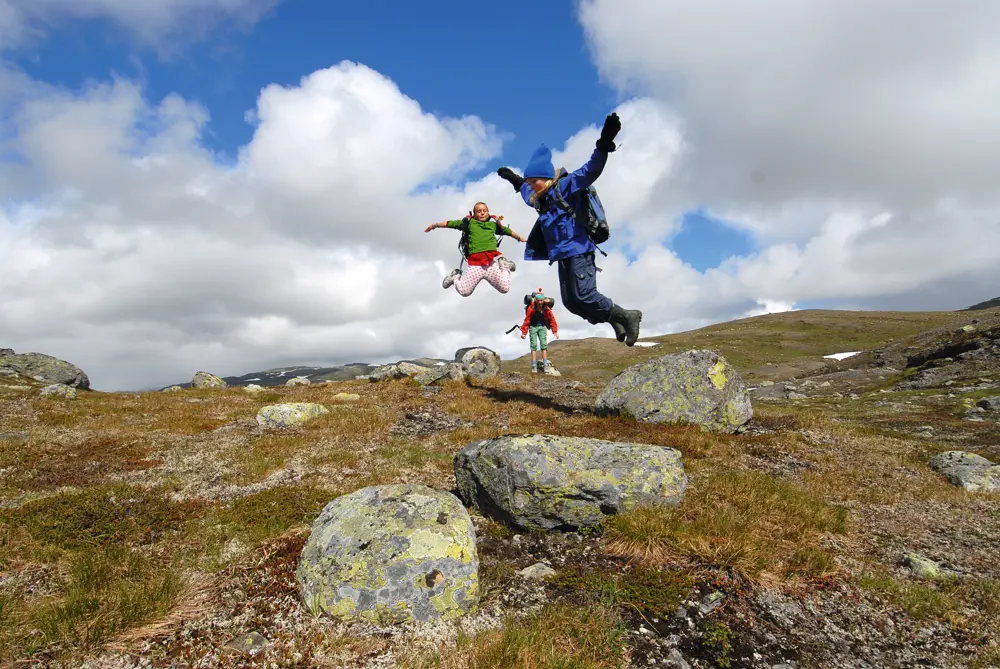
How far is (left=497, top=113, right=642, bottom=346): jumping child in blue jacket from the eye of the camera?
11461mm

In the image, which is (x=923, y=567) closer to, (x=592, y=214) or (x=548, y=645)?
(x=548, y=645)

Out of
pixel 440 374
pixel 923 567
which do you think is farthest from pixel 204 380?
pixel 923 567

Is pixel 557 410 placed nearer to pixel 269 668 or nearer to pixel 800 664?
pixel 800 664

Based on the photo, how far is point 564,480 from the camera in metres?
7.00

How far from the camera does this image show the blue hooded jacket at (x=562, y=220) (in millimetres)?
10961

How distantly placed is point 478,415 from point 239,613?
10673 millimetres

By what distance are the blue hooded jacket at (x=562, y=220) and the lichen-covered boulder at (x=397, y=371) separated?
1437 centimetres

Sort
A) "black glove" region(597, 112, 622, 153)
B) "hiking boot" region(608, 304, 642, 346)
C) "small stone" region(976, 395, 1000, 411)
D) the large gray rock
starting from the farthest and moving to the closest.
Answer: the large gray rock
"small stone" region(976, 395, 1000, 411)
"hiking boot" region(608, 304, 642, 346)
"black glove" region(597, 112, 622, 153)

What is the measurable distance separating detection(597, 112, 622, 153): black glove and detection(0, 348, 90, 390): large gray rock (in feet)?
157

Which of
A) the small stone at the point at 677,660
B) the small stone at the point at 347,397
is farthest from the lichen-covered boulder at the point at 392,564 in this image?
the small stone at the point at 347,397

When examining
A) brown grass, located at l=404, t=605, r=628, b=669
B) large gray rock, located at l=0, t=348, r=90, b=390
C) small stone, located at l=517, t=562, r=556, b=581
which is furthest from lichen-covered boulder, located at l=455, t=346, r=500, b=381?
large gray rock, located at l=0, t=348, r=90, b=390

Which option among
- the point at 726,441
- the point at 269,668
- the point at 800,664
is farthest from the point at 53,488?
the point at 726,441

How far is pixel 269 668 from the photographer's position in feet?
13.6

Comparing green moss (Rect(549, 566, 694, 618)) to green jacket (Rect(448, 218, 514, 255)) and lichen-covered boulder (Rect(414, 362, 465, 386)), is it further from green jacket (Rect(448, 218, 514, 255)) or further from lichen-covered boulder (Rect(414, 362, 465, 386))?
lichen-covered boulder (Rect(414, 362, 465, 386))
